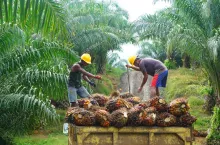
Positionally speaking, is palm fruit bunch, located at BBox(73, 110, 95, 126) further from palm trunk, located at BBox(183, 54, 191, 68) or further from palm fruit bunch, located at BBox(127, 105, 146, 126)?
palm trunk, located at BBox(183, 54, 191, 68)

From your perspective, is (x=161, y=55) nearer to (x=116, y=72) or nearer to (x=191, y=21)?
(x=116, y=72)

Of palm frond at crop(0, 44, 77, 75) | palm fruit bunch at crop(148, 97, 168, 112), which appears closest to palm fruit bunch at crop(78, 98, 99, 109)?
palm fruit bunch at crop(148, 97, 168, 112)

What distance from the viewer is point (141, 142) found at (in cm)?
555

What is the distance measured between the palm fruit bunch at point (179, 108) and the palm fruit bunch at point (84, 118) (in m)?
1.20

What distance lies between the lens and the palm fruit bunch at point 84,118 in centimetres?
546

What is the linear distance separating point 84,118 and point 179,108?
1418mm

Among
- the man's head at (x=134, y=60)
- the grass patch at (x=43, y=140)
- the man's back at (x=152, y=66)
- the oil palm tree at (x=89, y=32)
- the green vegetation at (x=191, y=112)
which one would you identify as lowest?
the grass patch at (x=43, y=140)

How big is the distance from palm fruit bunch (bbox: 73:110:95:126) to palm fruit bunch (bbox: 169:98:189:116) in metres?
1.20

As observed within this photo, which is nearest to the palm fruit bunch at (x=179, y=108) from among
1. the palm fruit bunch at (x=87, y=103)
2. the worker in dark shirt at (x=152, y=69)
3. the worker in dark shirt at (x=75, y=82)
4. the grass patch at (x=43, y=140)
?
the palm fruit bunch at (x=87, y=103)

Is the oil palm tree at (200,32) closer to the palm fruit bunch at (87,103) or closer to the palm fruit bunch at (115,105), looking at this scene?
the palm fruit bunch at (87,103)

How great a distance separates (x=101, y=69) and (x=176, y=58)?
278 inches

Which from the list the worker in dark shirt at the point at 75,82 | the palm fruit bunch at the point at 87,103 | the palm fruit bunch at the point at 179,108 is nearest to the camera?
the palm fruit bunch at the point at 179,108

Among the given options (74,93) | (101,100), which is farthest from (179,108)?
(74,93)

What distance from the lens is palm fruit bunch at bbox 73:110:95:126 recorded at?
5.46 metres
